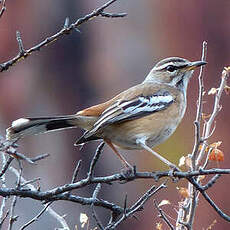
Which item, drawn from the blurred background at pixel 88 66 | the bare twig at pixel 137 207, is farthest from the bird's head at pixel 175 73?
the blurred background at pixel 88 66

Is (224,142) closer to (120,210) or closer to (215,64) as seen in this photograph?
(215,64)

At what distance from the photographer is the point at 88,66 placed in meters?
13.3

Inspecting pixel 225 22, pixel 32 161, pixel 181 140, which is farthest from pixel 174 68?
pixel 225 22

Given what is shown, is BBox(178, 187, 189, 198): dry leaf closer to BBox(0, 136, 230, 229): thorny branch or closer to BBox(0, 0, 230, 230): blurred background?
BBox(0, 136, 230, 229): thorny branch

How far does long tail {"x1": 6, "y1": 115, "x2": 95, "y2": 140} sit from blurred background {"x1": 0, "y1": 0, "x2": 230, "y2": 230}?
7.28 m

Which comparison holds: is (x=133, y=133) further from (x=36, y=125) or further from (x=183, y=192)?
(x=183, y=192)

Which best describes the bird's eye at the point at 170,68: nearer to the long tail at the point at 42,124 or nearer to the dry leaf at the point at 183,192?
the long tail at the point at 42,124

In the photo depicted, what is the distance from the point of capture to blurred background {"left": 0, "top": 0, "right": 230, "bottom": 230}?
1252 centimetres

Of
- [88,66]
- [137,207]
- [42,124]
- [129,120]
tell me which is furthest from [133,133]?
[88,66]

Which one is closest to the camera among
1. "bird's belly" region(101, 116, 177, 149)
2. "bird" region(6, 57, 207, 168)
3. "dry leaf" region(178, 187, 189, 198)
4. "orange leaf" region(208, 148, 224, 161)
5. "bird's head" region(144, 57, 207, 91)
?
"dry leaf" region(178, 187, 189, 198)

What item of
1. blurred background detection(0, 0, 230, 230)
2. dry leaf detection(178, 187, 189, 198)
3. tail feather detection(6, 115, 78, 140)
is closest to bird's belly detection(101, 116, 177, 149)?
tail feather detection(6, 115, 78, 140)

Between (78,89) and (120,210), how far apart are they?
9286 mm

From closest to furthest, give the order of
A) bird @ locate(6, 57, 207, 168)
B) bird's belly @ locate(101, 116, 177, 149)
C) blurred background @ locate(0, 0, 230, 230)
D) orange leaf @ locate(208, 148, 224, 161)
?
orange leaf @ locate(208, 148, 224, 161) → bird @ locate(6, 57, 207, 168) → bird's belly @ locate(101, 116, 177, 149) → blurred background @ locate(0, 0, 230, 230)

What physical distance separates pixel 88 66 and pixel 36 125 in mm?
8964
